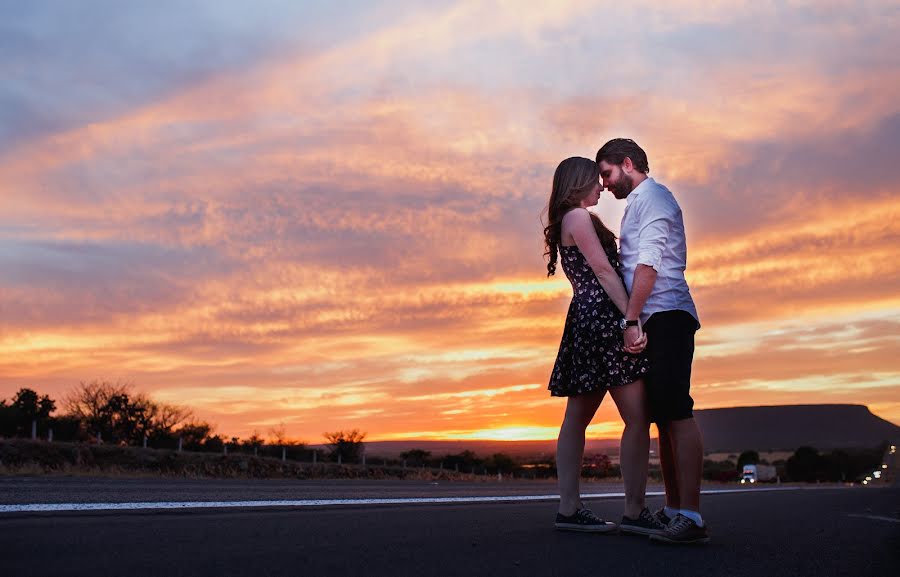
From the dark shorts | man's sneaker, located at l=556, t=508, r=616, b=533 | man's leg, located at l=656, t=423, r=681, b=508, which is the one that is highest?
the dark shorts

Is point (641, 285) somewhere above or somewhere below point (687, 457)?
above

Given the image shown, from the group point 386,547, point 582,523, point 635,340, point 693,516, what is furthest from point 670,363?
point 386,547

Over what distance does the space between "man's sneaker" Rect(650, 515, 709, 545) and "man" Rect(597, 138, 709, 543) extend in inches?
1.2

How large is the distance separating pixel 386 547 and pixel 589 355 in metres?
1.88

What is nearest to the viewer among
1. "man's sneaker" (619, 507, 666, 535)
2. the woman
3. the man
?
the man

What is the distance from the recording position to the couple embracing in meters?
4.65

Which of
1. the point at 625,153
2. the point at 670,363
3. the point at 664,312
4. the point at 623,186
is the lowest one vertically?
the point at 670,363

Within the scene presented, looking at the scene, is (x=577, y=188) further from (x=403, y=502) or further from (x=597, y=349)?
(x=403, y=502)

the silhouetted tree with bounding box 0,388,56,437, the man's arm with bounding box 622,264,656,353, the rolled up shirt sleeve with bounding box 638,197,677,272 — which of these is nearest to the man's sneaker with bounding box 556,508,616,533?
the man's arm with bounding box 622,264,656,353

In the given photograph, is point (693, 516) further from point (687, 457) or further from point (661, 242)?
point (661, 242)

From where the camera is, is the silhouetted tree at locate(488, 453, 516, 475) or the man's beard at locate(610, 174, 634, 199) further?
the silhouetted tree at locate(488, 453, 516, 475)

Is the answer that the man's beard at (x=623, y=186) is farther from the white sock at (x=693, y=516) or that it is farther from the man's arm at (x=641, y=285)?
the white sock at (x=693, y=516)

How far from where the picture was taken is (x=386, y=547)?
358 centimetres

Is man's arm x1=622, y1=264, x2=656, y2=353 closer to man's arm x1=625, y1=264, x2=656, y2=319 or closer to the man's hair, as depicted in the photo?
man's arm x1=625, y1=264, x2=656, y2=319
